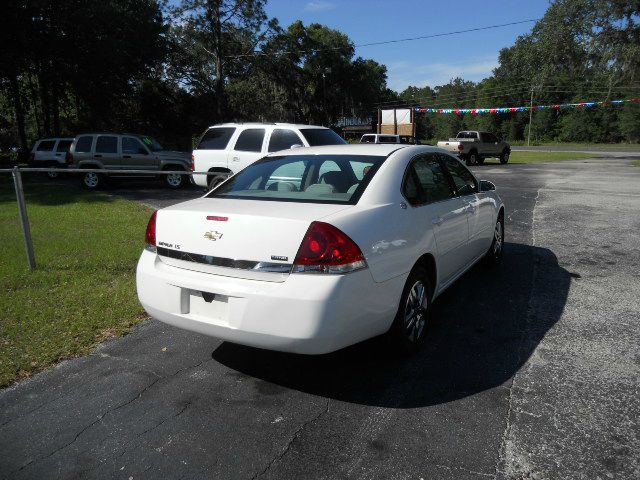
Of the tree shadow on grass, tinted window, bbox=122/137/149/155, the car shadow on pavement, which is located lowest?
the car shadow on pavement

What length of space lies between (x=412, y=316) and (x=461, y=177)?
204 centimetres

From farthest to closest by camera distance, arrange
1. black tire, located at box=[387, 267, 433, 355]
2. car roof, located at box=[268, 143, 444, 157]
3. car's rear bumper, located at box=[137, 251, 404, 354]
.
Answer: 1. car roof, located at box=[268, 143, 444, 157]
2. black tire, located at box=[387, 267, 433, 355]
3. car's rear bumper, located at box=[137, 251, 404, 354]

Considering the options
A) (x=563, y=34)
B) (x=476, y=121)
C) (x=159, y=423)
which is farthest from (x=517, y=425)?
(x=476, y=121)

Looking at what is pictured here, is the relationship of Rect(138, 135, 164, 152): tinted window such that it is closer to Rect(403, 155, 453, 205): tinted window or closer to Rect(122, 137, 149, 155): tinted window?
Rect(122, 137, 149, 155): tinted window

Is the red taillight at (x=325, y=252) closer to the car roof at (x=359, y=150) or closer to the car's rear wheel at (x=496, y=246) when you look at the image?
the car roof at (x=359, y=150)

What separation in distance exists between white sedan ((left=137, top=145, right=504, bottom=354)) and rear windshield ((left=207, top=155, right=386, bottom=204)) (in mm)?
12

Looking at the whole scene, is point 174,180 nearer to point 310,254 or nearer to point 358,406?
point 310,254

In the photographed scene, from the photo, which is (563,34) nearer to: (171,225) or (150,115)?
(150,115)

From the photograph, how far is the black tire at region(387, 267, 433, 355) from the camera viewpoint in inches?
134

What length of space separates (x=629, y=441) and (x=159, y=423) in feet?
8.61

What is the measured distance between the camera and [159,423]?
2814mm

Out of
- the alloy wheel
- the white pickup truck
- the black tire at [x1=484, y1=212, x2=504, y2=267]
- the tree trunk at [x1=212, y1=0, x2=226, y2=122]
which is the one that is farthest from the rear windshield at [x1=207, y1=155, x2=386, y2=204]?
the tree trunk at [x1=212, y1=0, x2=226, y2=122]

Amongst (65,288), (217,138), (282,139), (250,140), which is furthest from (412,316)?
(217,138)

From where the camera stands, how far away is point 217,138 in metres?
11.5
